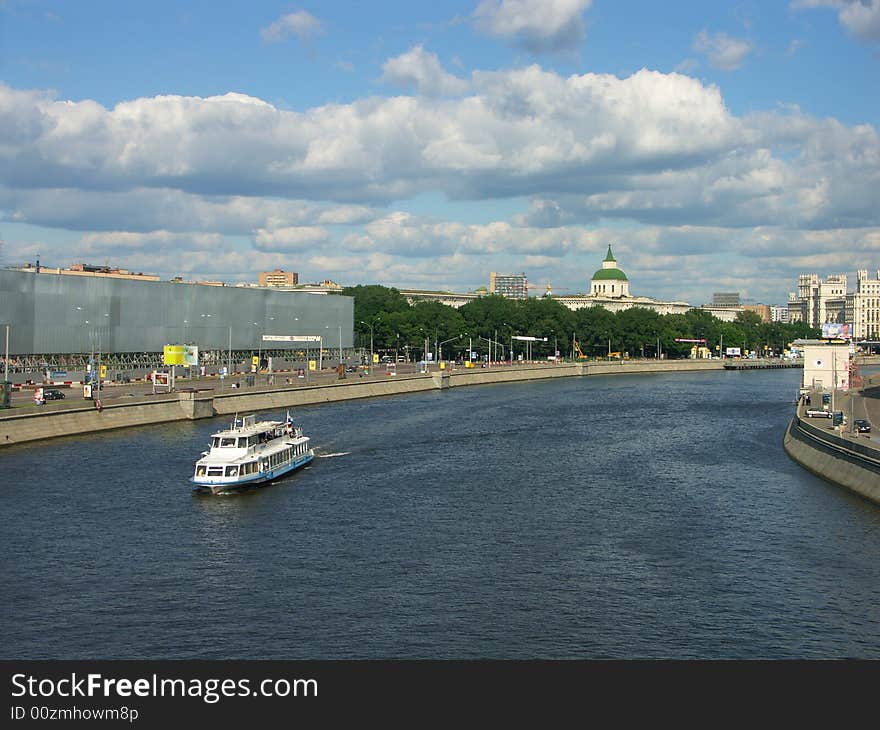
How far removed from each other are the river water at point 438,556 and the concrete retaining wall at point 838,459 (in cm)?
117

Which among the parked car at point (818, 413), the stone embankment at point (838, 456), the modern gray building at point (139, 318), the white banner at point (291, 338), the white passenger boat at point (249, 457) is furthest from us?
the white banner at point (291, 338)

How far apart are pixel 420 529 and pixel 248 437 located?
1776 cm

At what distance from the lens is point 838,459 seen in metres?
61.4

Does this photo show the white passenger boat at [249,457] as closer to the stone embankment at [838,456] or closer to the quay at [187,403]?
the quay at [187,403]

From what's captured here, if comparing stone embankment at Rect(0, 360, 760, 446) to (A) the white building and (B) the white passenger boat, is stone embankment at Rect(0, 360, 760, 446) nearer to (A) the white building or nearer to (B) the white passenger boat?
(B) the white passenger boat

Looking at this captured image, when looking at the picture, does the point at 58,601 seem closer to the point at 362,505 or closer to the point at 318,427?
the point at 362,505

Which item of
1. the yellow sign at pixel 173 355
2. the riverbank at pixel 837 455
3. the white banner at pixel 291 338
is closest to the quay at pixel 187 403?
the yellow sign at pixel 173 355

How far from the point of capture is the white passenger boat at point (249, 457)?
57188mm

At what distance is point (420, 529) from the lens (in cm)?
4700

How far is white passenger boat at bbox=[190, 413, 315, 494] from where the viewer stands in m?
57.2

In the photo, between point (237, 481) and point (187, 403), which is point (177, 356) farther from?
point (237, 481)

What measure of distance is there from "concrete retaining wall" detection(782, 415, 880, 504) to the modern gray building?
73983 millimetres

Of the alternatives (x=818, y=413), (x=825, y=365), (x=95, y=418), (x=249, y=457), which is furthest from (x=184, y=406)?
(x=825, y=365)

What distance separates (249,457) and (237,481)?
2402 mm
